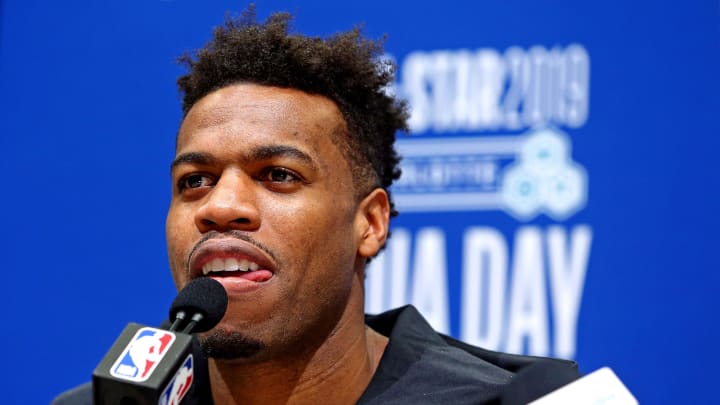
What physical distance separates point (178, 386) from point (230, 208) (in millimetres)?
562

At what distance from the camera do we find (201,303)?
A: 1.28m

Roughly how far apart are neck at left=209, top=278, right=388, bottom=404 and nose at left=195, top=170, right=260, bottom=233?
9.5 inches

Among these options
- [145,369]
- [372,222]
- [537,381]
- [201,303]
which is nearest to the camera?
[145,369]

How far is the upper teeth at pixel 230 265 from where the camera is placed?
1634 millimetres

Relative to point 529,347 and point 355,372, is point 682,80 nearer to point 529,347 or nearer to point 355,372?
point 529,347

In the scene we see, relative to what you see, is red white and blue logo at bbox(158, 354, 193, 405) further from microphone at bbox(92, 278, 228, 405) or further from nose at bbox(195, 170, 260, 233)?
nose at bbox(195, 170, 260, 233)

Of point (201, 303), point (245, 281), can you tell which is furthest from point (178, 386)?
point (245, 281)

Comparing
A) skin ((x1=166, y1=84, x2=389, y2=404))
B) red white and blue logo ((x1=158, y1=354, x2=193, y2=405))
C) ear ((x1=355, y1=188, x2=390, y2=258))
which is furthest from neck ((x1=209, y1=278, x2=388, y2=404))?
red white and blue logo ((x1=158, y1=354, x2=193, y2=405))

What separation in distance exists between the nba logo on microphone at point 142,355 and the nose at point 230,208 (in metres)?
0.54

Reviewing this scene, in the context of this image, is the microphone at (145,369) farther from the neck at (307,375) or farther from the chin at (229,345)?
the neck at (307,375)

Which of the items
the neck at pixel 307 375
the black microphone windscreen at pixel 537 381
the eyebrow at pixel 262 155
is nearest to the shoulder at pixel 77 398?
the neck at pixel 307 375

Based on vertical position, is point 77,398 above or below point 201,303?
below

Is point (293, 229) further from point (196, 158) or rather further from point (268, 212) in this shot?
point (196, 158)

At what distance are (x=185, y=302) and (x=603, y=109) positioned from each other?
5.24ft
